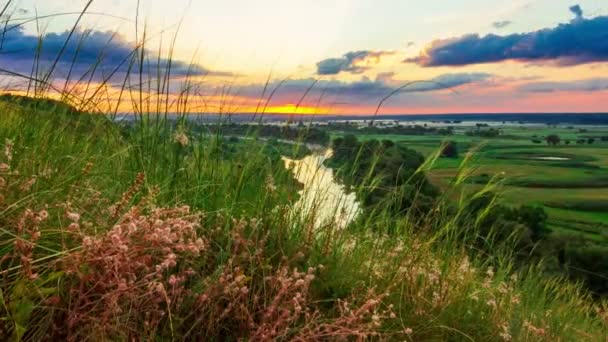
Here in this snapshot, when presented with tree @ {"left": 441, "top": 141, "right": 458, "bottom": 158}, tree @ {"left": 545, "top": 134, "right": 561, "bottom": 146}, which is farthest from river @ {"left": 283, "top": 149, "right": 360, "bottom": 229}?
tree @ {"left": 545, "top": 134, "right": 561, "bottom": 146}

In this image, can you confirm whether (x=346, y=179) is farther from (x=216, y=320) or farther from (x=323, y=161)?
(x=216, y=320)

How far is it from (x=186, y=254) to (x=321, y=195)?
2.07m

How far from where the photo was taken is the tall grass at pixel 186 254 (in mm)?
2527

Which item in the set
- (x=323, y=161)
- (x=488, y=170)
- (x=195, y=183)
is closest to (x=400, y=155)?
(x=488, y=170)

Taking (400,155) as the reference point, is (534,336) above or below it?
below

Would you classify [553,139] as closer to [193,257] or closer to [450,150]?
[450,150]

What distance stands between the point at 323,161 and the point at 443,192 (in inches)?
44.4

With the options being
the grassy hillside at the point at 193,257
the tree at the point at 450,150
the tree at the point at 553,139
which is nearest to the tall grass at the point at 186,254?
the grassy hillside at the point at 193,257

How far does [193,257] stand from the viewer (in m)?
3.42

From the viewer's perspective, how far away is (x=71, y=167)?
3889 mm

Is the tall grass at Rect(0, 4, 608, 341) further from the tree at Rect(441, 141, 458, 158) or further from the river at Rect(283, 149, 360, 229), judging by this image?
the tree at Rect(441, 141, 458, 158)

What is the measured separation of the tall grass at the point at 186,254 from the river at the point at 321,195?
107mm

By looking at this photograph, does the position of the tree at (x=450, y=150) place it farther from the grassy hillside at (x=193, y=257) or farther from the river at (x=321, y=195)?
the river at (x=321, y=195)

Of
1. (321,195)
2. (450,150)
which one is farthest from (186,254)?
(450,150)
